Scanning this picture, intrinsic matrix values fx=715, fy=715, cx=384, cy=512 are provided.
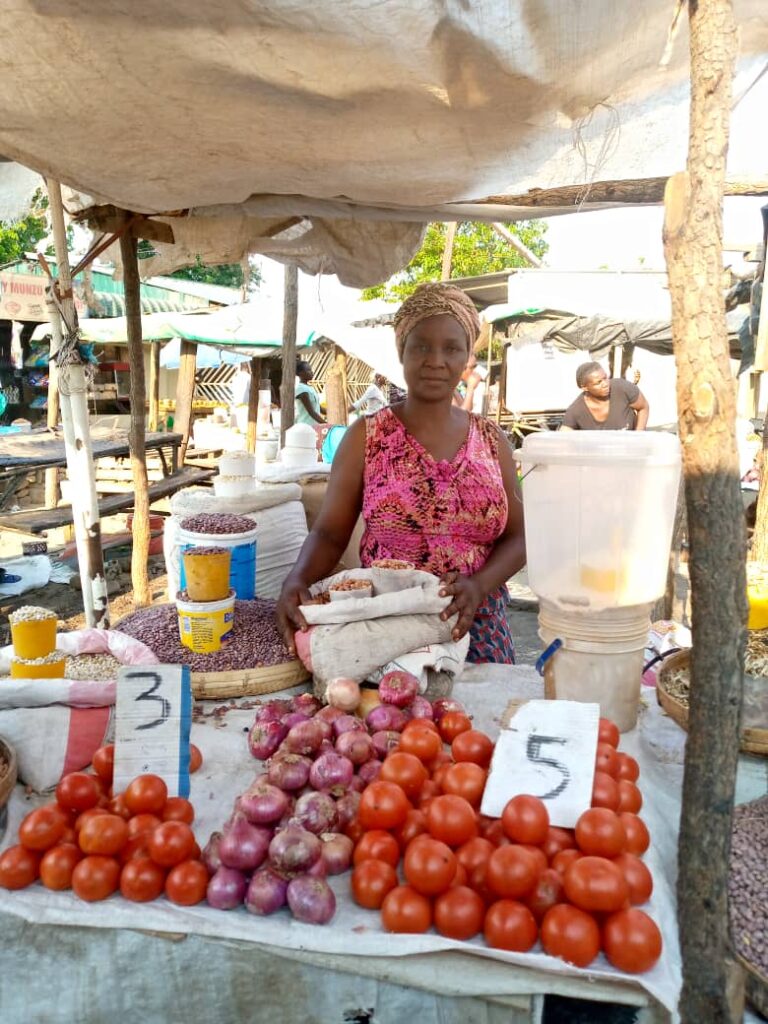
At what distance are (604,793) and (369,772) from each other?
0.45m

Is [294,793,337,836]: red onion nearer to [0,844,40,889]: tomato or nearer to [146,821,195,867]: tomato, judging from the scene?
[146,821,195,867]: tomato

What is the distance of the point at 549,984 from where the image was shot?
3.39ft

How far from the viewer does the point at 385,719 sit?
5.19ft

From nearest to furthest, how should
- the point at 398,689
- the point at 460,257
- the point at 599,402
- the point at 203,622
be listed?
1. the point at 398,689
2. the point at 203,622
3. the point at 599,402
4. the point at 460,257

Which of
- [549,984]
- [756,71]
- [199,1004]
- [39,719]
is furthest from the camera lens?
[756,71]

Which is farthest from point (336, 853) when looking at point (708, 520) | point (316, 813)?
point (708, 520)

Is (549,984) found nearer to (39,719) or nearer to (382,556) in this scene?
(39,719)

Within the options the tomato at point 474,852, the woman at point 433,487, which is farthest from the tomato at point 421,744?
the woman at point 433,487

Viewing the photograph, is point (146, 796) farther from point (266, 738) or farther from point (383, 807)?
point (383, 807)

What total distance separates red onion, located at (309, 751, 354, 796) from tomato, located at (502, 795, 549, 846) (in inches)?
13.3

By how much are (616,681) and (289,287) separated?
4.48 m

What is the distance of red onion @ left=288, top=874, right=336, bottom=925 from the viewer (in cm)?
110

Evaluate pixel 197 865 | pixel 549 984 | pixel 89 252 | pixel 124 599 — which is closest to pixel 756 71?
pixel 549 984

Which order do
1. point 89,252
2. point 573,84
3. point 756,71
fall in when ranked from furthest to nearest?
point 89,252, point 756,71, point 573,84
